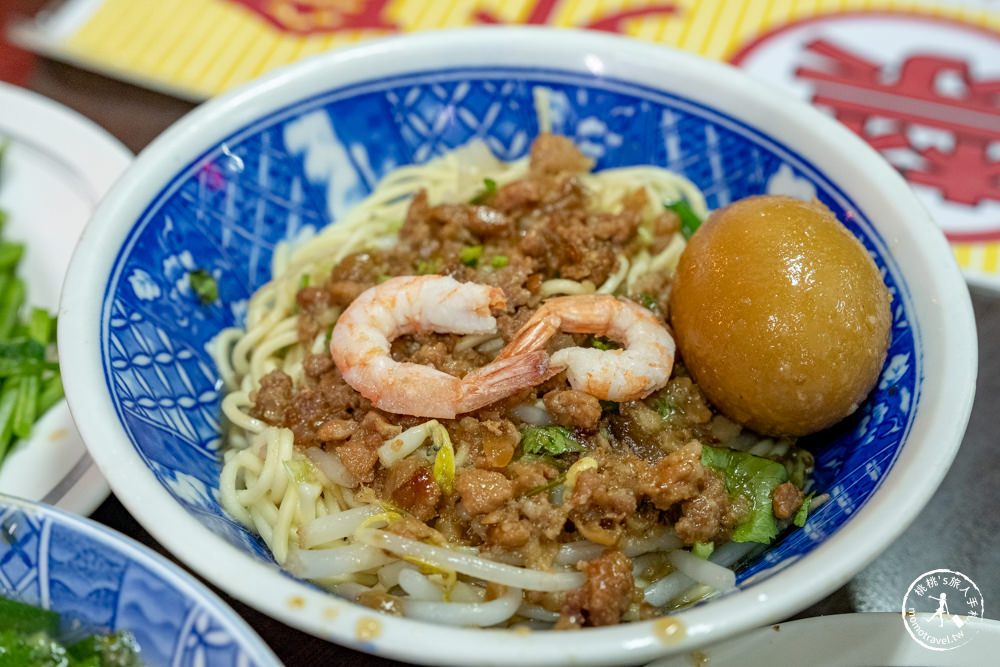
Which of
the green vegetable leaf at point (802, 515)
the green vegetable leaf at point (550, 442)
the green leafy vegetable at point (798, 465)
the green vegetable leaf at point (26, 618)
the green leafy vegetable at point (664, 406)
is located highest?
the green vegetable leaf at point (26, 618)

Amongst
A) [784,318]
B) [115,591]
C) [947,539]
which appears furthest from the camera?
[947,539]

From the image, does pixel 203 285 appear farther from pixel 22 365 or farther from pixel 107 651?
pixel 107 651

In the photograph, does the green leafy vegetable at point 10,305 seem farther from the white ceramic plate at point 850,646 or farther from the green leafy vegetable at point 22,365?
the white ceramic plate at point 850,646

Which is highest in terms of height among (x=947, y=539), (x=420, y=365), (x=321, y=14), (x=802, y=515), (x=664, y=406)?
(x=321, y=14)

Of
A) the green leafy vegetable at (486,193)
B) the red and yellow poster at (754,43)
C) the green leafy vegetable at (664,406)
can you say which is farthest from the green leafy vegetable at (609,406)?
the red and yellow poster at (754,43)

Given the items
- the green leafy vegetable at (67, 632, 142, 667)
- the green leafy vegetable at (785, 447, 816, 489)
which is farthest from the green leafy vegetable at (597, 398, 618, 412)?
the green leafy vegetable at (67, 632, 142, 667)

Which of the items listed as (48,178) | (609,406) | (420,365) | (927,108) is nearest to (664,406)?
(609,406)
